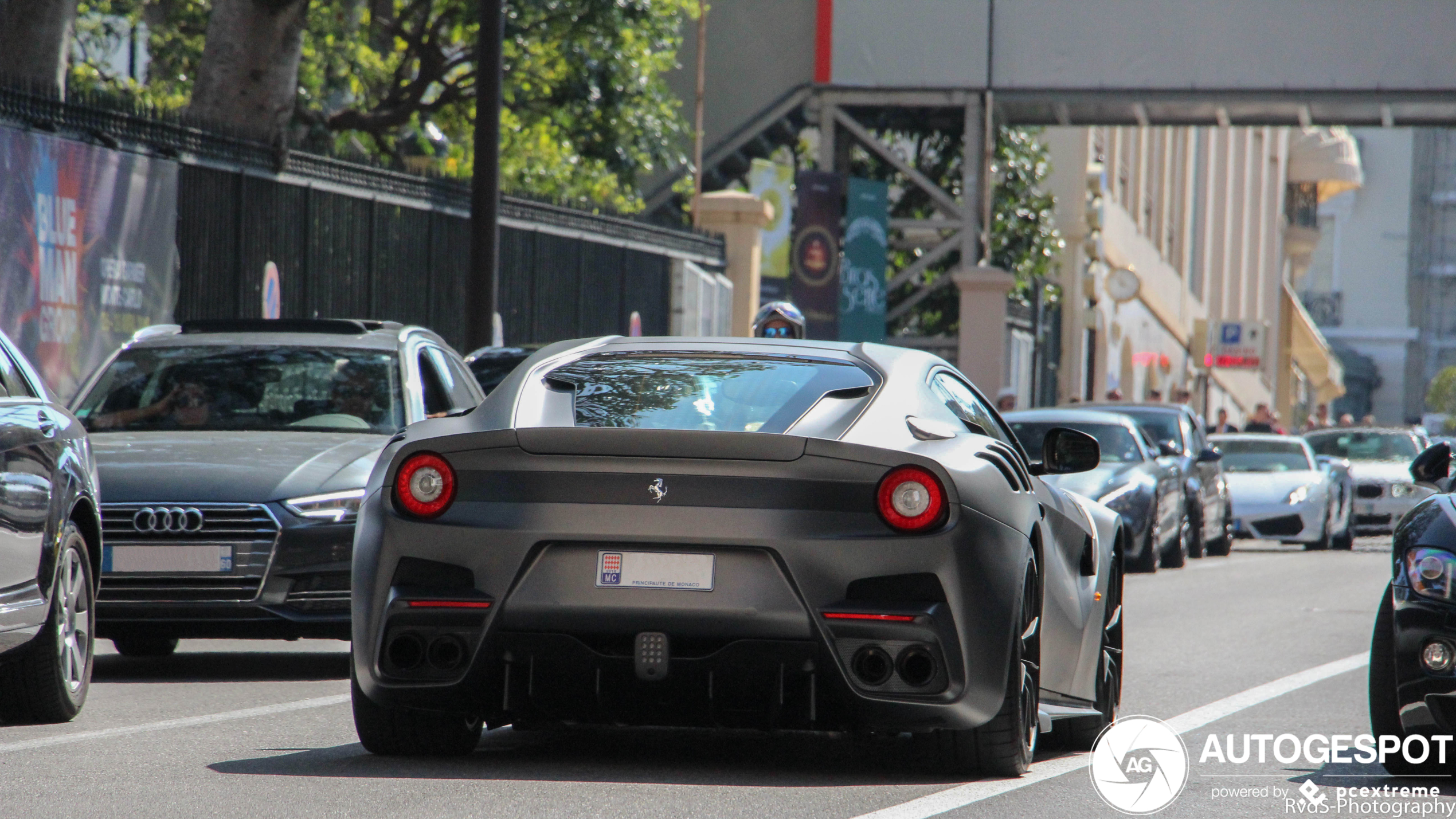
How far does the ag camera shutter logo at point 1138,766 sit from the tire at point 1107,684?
0.05 m

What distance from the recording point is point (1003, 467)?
22.3 feet

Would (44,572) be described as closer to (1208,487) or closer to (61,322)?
(61,322)

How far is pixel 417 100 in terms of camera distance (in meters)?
27.4

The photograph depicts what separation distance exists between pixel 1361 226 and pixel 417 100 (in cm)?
11839

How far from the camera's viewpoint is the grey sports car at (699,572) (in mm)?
6195

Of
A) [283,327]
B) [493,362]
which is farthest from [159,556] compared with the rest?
[493,362]

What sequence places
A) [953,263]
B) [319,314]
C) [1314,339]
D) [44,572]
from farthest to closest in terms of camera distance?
1. [1314,339]
2. [953,263]
3. [319,314]
4. [44,572]

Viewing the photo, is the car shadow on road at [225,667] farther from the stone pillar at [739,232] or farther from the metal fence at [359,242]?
the stone pillar at [739,232]

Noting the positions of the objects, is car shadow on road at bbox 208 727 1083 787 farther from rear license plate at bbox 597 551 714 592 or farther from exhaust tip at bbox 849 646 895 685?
rear license plate at bbox 597 551 714 592

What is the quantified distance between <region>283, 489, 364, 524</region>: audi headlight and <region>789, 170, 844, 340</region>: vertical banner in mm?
21769

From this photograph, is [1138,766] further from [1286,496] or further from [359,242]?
[1286,496]

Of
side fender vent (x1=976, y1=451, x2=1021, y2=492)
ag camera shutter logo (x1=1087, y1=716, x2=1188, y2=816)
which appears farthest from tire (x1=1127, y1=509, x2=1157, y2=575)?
side fender vent (x1=976, y1=451, x2=1021, y2=492)

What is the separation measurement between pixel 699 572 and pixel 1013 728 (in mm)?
1038

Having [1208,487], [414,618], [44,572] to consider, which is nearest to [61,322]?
[44,572]
